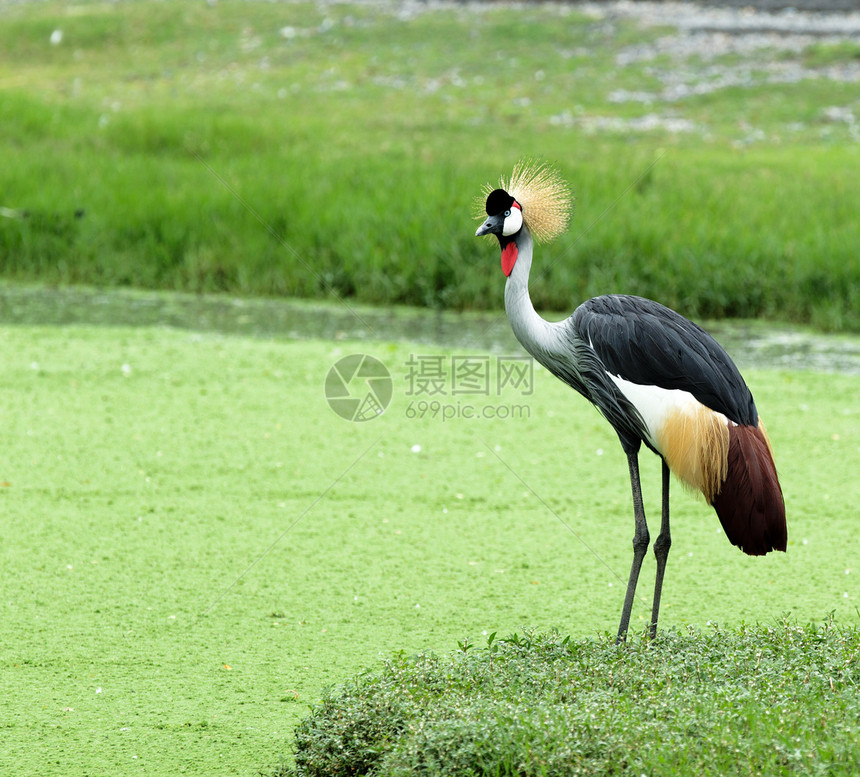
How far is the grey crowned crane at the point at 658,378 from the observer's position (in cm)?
239

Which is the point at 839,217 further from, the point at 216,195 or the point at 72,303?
the point at 72,303

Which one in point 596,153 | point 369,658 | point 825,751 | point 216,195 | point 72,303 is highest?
point 596,153

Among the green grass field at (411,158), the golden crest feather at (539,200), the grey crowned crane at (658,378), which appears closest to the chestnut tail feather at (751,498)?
the grey crowned crane at (658,378)

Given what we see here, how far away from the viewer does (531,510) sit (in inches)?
153

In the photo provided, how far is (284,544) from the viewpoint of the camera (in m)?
3.55

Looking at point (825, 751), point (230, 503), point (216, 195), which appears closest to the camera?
point (825, 751)

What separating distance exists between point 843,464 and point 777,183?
16.4 ft

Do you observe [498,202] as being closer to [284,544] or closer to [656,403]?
[656,403]

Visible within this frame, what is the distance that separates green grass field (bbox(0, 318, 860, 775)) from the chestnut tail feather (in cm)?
31

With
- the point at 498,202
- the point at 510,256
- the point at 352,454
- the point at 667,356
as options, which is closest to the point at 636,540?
the point at 667,356

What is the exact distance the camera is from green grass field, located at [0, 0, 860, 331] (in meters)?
6.91

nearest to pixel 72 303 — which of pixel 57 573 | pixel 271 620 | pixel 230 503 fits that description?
pixel 230 503

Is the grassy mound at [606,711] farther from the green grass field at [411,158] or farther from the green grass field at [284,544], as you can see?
the green grass field at [411,158]

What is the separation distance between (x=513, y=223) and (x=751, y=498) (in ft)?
2.47
